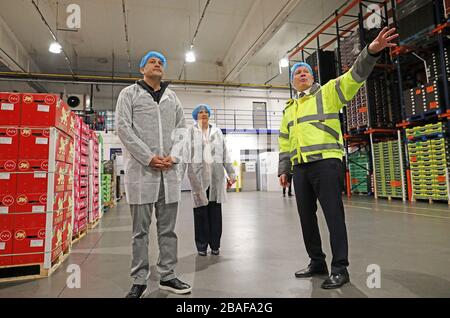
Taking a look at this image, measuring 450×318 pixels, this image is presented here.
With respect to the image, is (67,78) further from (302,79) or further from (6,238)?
(302,79)

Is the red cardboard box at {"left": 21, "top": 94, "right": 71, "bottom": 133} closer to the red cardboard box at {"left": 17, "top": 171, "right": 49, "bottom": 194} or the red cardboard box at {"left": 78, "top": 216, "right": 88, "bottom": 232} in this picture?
the red cardboard box at {"left": 17, "top": 171, "right": 49, "bottom": 194}

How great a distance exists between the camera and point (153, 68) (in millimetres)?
2355

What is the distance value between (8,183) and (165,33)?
504 inches

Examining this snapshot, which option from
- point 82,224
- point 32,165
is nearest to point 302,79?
point 32,165

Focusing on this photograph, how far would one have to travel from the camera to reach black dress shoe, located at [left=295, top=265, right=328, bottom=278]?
2400mm

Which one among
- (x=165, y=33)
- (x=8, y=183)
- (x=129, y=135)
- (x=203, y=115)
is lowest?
(x=8, y=183)

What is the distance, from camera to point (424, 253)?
291cm

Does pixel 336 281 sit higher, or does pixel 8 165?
pixel 8 165

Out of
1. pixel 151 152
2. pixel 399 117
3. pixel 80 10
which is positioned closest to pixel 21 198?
pixel 151 152

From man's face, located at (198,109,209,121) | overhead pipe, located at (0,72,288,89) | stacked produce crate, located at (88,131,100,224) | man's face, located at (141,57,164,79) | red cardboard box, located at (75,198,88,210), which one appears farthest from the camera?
overhead pipe, located at (0,72,288,89)

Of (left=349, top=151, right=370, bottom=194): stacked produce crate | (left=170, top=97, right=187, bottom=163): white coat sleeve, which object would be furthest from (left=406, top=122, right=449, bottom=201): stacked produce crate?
(left=170, top=97, right=187, bottom=163): white coat sleeve

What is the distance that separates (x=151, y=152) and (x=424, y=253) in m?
2.94

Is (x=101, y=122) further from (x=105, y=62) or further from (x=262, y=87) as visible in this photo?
(x=262, y=87)

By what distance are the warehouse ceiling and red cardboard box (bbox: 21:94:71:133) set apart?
8135mm
